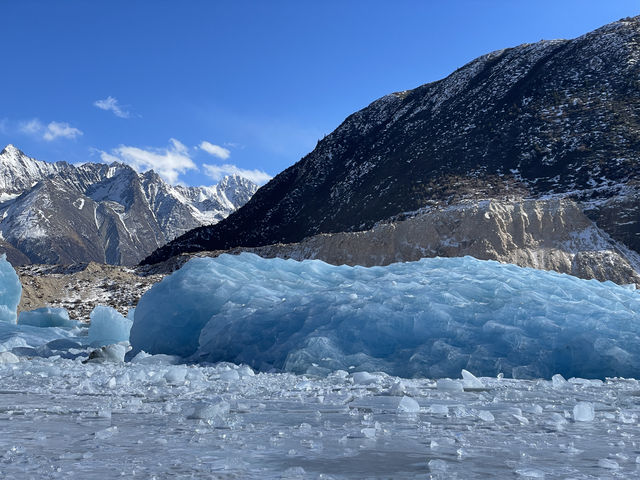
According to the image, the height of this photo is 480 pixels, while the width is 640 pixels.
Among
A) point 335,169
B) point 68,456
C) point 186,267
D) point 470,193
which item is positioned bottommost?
point 68,456

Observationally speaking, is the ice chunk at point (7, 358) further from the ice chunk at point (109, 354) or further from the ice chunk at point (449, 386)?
the ice chunk at point (449, 386)

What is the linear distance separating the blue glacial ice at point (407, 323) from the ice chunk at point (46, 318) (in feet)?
28.2

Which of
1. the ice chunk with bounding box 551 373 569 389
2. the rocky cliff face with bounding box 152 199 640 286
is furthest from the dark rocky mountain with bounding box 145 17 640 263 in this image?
the ice chunk with bounding box 551 373 569 389

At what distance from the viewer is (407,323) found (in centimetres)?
727

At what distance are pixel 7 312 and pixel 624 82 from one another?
5000 cm

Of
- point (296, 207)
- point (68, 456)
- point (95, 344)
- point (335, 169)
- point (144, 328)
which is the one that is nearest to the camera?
point (68, 456)

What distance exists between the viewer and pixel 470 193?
1626 inches

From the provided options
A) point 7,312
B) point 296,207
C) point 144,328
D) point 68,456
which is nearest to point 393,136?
point 296,207

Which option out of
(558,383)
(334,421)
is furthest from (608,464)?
(558,383)

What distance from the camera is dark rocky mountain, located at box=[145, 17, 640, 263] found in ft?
131

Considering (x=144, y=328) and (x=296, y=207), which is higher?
(x=296, y=207)

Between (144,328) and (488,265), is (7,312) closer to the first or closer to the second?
(144,328)

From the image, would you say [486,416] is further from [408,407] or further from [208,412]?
[208,412]

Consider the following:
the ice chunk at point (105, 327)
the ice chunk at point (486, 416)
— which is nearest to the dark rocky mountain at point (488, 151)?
the ice chunk at point (105, 327)
